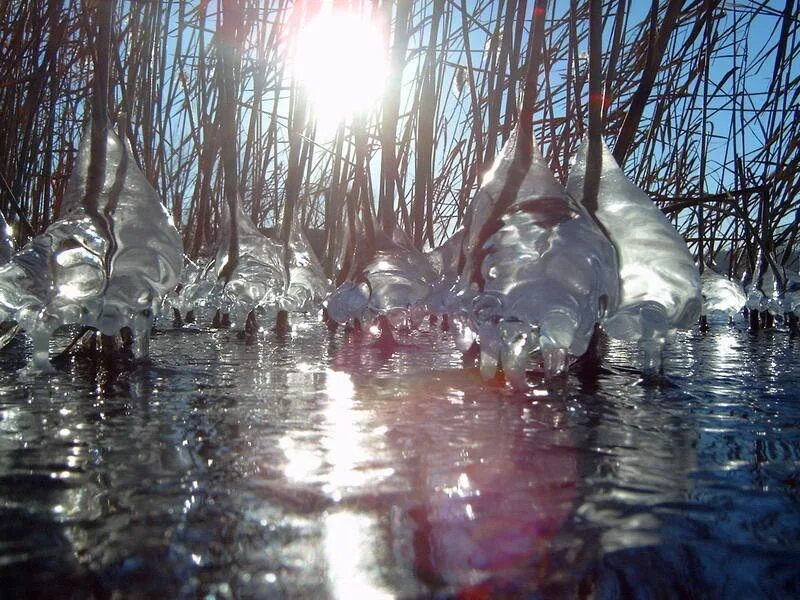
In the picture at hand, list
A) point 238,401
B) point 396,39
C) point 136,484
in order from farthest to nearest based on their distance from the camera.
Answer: point 396,39
point 238,401
point 136,484

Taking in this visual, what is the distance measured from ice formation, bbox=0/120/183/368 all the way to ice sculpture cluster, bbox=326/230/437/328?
52 centimetres

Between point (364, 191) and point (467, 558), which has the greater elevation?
point (364, 191)

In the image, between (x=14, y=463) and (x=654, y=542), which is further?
(x=14, y=463)

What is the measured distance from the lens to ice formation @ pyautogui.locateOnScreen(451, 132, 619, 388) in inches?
31.9

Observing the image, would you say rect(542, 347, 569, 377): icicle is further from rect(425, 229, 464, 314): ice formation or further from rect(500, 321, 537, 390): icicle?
rect(425, 229, 464, 314): ice formation

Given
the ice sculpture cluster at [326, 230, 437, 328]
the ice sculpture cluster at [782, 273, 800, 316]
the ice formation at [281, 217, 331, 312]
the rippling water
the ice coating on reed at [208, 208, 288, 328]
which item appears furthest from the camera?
the ice sculpture cluster at [782, 273, 800, 316]

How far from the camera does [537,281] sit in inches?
32.4

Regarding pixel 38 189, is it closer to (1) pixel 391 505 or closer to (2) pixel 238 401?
(2) pixel 238 401

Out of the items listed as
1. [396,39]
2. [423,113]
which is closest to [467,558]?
[396,39]

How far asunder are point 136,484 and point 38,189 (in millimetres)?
1782

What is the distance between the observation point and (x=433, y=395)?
0.86 metres

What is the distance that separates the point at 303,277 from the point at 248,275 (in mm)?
739

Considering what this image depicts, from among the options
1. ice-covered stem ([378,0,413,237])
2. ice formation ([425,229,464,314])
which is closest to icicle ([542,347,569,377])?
ice formation ([425,229,464,314])

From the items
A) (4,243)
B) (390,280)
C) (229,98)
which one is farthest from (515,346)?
(4,243)
